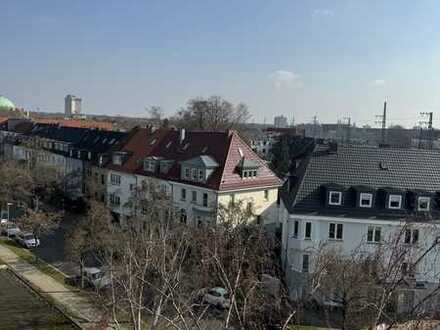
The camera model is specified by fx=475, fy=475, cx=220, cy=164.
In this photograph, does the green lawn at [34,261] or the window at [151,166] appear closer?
the green lawn at [34,261]

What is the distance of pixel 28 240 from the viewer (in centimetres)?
3866

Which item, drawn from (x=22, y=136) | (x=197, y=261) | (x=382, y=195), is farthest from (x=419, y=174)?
(x=22, y=136)

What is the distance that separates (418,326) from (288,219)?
19.9 m

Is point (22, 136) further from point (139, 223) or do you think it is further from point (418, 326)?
point (418, 326)

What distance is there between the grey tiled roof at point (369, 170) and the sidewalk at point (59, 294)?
44.4 ft

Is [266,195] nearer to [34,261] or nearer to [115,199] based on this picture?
[115,199]

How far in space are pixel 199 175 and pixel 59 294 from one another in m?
14.3

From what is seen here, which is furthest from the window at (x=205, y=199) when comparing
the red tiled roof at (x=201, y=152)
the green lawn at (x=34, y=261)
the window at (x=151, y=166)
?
the green lawn at (x=34, y=261)

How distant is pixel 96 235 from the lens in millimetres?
29594

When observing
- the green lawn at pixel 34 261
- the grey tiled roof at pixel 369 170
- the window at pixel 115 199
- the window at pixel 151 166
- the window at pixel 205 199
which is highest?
the grey tiled roof at pixel 369 170

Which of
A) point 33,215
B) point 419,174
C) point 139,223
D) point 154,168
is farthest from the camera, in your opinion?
point 154,168

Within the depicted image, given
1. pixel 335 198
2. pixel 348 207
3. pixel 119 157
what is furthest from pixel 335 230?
pixel 119 157

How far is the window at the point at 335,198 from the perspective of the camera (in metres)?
29.6

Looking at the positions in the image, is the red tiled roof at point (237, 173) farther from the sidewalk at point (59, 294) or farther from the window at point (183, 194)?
the sidewalk at point (59, 294)
